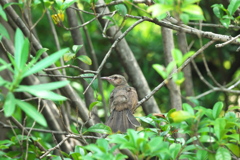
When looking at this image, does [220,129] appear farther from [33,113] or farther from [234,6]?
[234,6]

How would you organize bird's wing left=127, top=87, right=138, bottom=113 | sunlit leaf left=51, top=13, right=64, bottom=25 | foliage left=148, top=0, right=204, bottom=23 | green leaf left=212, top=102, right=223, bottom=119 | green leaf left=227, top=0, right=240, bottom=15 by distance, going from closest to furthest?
foliage left=148, top=0, right=204, bottom=23
green leaf left=212, top=102, right=223, bottom=119
green leaf left=227, top=0, right=240, bottom=15
sunlit leaf left=51, top=13, right=64, bottom=25
bird's wing left=127, top=87, right=138, bottom=113

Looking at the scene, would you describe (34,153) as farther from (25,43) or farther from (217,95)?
(217,95)

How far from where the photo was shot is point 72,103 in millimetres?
5543

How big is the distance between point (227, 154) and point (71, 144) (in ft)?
11.7

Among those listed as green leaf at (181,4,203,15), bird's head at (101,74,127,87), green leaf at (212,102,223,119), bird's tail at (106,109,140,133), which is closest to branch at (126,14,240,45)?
green leaf at (212,102,223,119)

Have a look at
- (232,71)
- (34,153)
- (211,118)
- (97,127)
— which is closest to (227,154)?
(211,118)

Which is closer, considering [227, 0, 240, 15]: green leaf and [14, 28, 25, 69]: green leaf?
[14, 28, 25, 69]: green leaf

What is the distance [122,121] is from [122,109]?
43 cm

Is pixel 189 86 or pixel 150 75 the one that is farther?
pixel 150 75

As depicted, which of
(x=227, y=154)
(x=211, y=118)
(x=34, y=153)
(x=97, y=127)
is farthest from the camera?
(x=34, y=153)

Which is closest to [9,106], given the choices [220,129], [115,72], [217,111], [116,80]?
[220,129]

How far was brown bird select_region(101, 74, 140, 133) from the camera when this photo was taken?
5.56 meters

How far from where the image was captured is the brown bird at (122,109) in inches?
219

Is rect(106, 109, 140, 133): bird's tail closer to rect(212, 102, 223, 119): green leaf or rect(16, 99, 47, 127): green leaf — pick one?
rect(212, 102, 223, 119): green leaf
